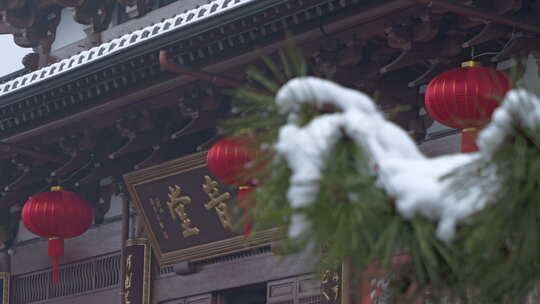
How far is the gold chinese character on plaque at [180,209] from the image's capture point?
9.16m

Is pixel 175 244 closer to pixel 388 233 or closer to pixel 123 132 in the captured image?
pixel 123 132

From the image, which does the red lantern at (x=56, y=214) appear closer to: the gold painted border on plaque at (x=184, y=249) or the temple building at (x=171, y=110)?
the temple building at (x=171, y=110)

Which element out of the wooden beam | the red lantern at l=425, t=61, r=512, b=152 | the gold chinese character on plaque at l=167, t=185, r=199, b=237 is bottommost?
the gold chinese character on plaque at l=167, t=185, r=199, b=237

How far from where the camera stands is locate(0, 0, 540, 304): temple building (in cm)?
724

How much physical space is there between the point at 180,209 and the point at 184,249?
33 centimetres

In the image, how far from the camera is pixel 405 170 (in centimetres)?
231

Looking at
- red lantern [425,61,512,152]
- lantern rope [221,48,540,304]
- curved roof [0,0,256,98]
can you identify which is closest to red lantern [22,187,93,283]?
curved roof [0,0,256,98]

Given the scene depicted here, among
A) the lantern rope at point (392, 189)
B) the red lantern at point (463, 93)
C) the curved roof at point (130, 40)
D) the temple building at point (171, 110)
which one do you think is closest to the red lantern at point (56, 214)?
the temple building at point (171, 110)

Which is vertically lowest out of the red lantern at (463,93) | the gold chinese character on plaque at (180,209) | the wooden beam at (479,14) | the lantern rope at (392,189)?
the lantern rope at (392,189)

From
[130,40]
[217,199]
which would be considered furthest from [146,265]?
[130,40]

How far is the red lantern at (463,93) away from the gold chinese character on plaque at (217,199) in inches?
95.7

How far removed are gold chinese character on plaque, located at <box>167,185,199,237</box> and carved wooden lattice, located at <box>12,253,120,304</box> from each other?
3.47 ft

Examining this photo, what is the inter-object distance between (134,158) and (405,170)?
25.3 feet

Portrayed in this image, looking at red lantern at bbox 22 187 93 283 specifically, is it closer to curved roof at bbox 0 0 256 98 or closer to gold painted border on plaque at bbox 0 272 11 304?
curved roof at bbox 0 0 256 98
